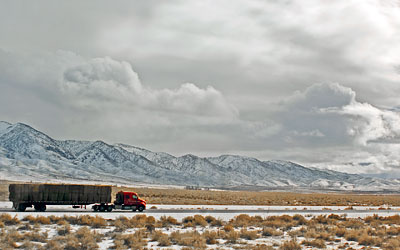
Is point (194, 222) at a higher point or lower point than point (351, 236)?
higher

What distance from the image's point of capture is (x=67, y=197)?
42625 millimetres

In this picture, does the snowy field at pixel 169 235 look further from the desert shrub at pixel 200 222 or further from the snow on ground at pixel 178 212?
the snow on ground at pixel 178 212

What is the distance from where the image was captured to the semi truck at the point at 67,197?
40469 mm

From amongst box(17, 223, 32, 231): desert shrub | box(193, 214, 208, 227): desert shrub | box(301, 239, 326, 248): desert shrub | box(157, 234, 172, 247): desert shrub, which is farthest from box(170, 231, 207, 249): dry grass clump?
box(17, 223, 32, 231): desert shrub

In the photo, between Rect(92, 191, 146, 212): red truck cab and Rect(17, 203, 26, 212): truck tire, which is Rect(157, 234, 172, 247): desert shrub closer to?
Rect(17, 203, 26, 212): truck tire

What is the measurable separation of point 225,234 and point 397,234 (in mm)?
13587

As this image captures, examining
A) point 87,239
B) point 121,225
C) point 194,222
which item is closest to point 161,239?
point 87,239

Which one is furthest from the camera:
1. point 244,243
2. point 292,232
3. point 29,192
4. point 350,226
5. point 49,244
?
point 29,192

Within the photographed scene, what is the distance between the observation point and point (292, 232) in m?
30.3

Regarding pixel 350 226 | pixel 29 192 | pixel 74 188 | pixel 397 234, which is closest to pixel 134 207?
pixel 74 188

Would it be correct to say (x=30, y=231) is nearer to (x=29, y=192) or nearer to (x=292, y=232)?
(x=29, y=192)

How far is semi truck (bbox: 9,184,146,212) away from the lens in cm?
4047

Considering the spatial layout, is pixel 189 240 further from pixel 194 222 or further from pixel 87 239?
pixel 194 222

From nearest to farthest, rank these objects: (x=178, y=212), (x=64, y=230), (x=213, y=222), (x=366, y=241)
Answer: (x=366, y=241) < (x=64, y=230) < (x=213, y=222) < (x=178, y=212)
